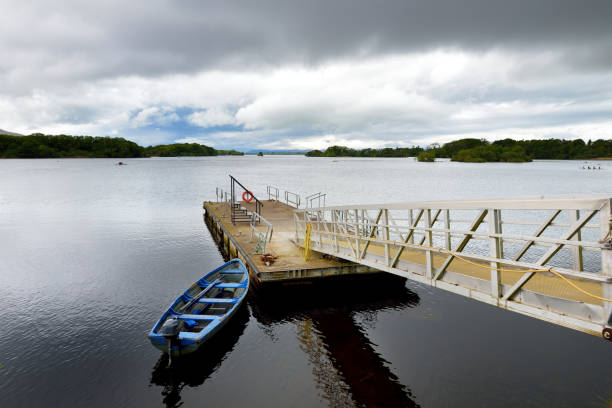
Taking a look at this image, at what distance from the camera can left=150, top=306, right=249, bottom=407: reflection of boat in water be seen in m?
7.89

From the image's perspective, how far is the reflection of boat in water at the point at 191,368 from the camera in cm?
789

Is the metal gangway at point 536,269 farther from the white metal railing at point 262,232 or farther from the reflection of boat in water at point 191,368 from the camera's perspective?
the white metal railing at point 262,232

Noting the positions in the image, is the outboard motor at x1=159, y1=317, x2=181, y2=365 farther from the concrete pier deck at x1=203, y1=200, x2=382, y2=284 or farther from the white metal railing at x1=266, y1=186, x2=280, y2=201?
the white metal railing at x1=266, y1=186, x2=280, y2=201

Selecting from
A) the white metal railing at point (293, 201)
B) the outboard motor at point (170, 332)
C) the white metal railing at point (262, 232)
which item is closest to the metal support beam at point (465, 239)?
the outboard motor at point (170, 332)

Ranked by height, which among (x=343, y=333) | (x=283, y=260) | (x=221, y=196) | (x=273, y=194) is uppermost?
(x=221, y=196)

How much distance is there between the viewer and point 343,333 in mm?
10156

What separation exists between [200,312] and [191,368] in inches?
80.7

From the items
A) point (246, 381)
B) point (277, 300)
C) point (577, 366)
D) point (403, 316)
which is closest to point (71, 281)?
point (277, 300)

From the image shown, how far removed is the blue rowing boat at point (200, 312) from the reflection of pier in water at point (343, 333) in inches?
49.0

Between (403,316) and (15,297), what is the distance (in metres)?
14.7

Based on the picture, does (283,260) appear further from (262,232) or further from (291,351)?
(262,232)

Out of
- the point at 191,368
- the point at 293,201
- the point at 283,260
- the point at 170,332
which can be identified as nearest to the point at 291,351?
the point at 191,368

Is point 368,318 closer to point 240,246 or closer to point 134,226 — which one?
point 240,246

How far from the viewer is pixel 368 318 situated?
435 inches
